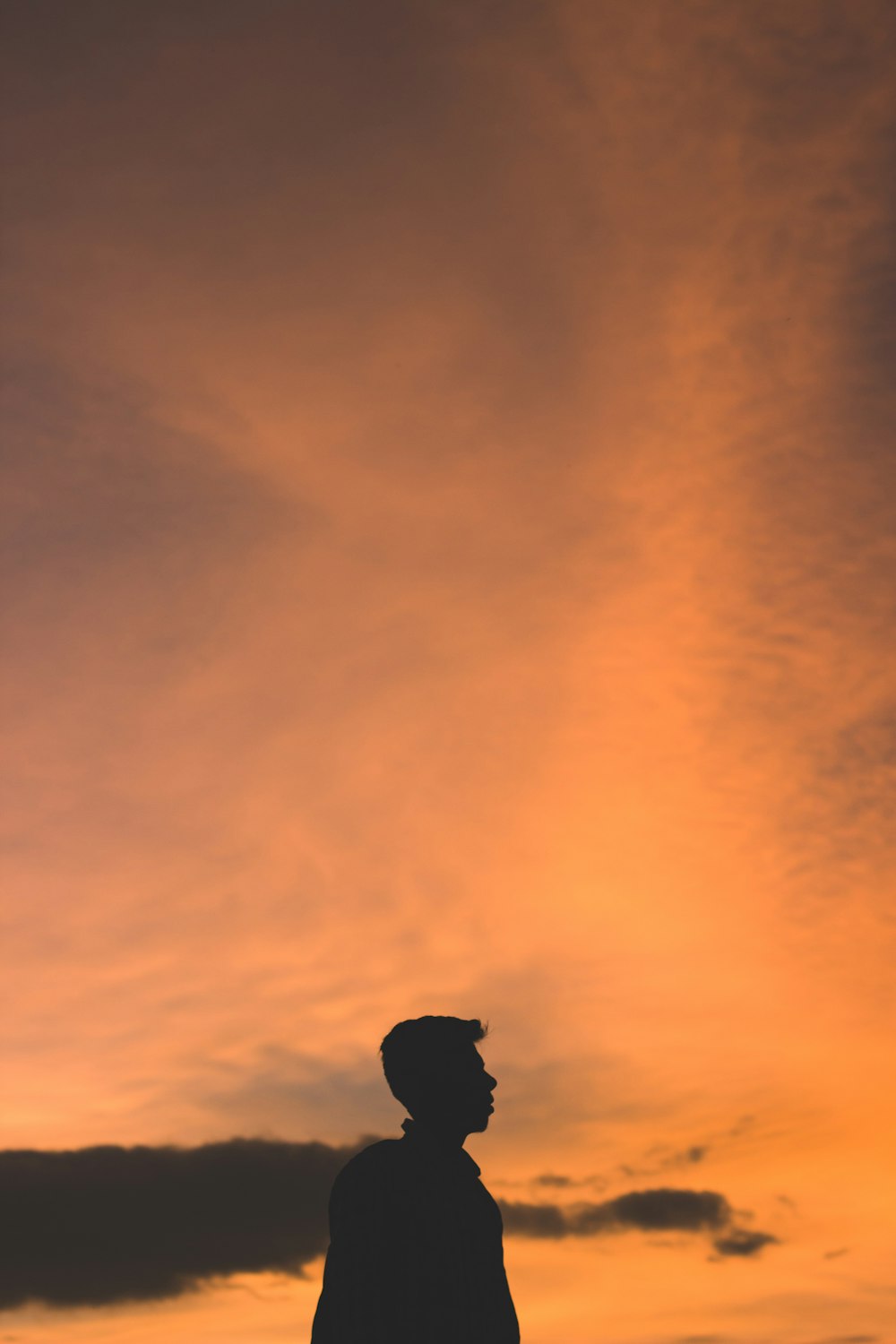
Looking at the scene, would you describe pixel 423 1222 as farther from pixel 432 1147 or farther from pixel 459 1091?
pixel 459 1091

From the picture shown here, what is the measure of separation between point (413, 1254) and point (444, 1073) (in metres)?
0.98

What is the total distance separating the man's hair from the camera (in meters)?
7.36

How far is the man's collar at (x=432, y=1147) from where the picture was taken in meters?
7.43

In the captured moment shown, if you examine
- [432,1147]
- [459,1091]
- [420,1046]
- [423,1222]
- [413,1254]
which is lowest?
[413,1254]

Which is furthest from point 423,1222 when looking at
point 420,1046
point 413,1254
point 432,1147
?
point 420,1046

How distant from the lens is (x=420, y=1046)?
24.3 ft

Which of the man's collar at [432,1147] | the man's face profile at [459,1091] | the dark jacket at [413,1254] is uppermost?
the man's face profile at [459,1091]

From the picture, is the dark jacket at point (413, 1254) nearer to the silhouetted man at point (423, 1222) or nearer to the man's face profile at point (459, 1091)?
the silhouetted man at point (423, 1222)

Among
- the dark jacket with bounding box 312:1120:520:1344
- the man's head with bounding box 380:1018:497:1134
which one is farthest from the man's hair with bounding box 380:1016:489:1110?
the dark jacket with bounding box 312:1120:520:1344

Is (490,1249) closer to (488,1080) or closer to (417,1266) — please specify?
(417,1266)

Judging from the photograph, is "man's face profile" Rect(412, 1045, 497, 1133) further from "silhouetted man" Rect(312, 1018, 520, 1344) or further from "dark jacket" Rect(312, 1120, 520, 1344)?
"dark jacket" Rect(312, 1120, 520, 1344)

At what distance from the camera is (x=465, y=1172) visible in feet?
24.5

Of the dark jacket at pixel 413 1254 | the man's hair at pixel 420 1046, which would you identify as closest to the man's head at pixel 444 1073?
the man's hair at pixel 420 1046

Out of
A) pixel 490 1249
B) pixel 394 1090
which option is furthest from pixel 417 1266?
pixel 394 1090
